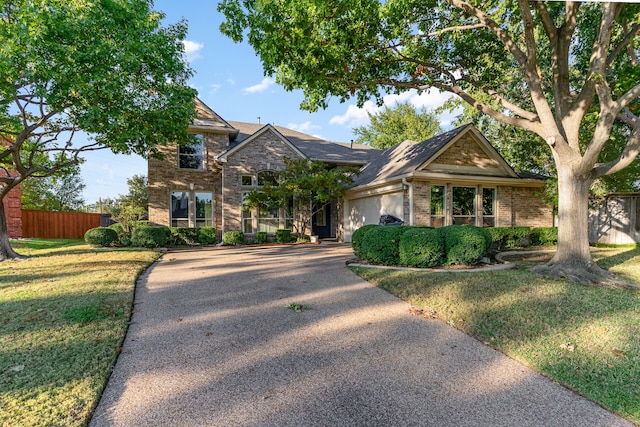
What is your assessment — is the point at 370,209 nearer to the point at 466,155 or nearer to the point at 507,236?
the point at 466,155


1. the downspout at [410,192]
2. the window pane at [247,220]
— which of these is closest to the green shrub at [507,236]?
the downspout at [410,192]

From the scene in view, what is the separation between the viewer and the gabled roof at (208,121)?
1630 cm

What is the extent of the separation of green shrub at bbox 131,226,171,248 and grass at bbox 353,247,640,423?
10259 mm

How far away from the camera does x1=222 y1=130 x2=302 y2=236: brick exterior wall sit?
52.2 feet

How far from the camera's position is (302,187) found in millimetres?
14375

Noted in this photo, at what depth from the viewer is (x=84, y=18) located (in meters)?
7.82

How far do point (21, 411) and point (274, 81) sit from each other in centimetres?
830

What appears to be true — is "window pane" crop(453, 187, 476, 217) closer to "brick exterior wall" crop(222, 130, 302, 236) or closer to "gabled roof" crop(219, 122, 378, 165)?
"gabled roof" crop(219, 122, 378, 165)

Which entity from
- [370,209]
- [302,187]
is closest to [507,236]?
[370,209]

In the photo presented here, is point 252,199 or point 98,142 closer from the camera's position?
point 98,142

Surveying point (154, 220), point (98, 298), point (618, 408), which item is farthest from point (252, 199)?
point (618, 408)

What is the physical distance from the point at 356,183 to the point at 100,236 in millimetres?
12023

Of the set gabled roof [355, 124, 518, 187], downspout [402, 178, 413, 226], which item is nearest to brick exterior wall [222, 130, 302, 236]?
gabled roof [355, 124, 518, 187]

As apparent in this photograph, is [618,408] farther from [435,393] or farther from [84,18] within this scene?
[84,18]
